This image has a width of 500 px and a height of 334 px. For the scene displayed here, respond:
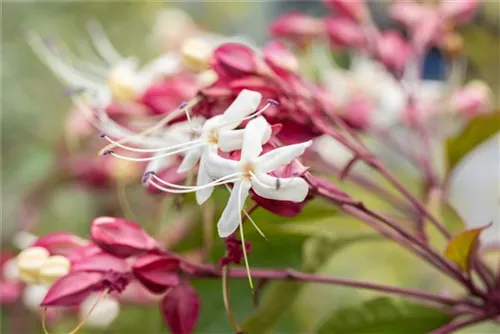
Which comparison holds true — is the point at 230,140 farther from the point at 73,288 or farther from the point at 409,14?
the point at 409,14

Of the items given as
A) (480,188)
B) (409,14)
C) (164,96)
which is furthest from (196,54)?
(480,188)

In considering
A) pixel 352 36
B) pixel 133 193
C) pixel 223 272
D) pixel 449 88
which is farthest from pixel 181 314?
pixel 133 193

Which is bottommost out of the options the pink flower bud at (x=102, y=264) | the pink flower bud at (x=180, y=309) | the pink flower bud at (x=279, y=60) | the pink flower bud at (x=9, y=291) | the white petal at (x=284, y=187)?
the pink flower bud at (x=9, y=291)

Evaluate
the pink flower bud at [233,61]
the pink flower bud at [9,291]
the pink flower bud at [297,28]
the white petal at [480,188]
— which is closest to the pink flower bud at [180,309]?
the pink flower bud at [233,61]

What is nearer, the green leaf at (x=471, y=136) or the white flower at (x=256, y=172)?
the white flower at (x=256, y=172)

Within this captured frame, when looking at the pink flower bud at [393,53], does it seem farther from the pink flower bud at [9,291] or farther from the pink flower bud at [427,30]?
the pink flower bud at [9,291]

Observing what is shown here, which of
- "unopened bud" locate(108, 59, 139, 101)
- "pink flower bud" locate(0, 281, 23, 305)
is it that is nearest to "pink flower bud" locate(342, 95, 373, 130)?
"unopened bud" locate(108, 59, 139, 101)

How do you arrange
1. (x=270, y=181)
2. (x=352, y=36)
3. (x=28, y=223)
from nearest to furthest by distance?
1. (x=270, y=181)
2. (x=352, y=36)
3. (x=28, y=223)

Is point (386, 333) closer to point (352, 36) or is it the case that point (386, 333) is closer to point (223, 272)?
point (223, 272)

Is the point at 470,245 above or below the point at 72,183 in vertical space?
above
